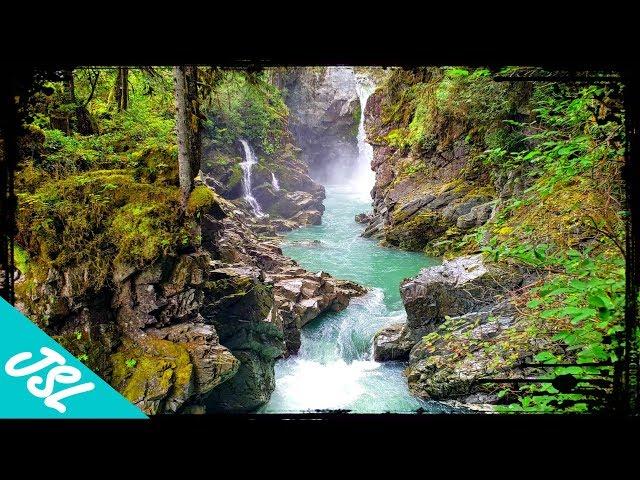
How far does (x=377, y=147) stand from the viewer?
91.6ft

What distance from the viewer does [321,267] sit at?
66.1ft

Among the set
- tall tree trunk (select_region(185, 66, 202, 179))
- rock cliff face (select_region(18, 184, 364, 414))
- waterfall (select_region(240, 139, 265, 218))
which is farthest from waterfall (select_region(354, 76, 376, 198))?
tall tree trunk (select_region(185, 66, 202, 179))

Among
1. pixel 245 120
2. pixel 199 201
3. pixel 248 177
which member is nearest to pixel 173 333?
pixel 199 201

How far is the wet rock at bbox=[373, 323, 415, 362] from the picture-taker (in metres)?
12.3

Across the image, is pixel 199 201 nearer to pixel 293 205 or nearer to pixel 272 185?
pixel 293 205

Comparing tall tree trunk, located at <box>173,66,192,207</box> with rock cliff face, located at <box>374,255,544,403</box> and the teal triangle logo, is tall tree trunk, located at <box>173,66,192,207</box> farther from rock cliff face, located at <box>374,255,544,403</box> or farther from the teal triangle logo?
the teal triangle logo

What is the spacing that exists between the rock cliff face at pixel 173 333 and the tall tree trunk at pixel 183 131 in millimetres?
1414

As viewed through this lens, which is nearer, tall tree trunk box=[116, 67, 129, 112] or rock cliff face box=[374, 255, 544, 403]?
rock cliff face box=[374, 255, 544, 403]

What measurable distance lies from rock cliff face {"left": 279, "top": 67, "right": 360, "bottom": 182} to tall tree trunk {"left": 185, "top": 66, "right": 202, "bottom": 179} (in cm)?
3869

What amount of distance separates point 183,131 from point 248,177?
24.1 m

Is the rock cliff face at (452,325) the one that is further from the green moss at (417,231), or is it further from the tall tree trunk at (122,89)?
the tall tree trunk at (122,89)

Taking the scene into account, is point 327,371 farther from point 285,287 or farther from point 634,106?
point 634,106

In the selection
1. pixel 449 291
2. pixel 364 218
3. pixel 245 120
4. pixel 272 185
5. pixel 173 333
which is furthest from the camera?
pixel 245 120

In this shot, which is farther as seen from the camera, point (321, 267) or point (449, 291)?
point (321, 267)
